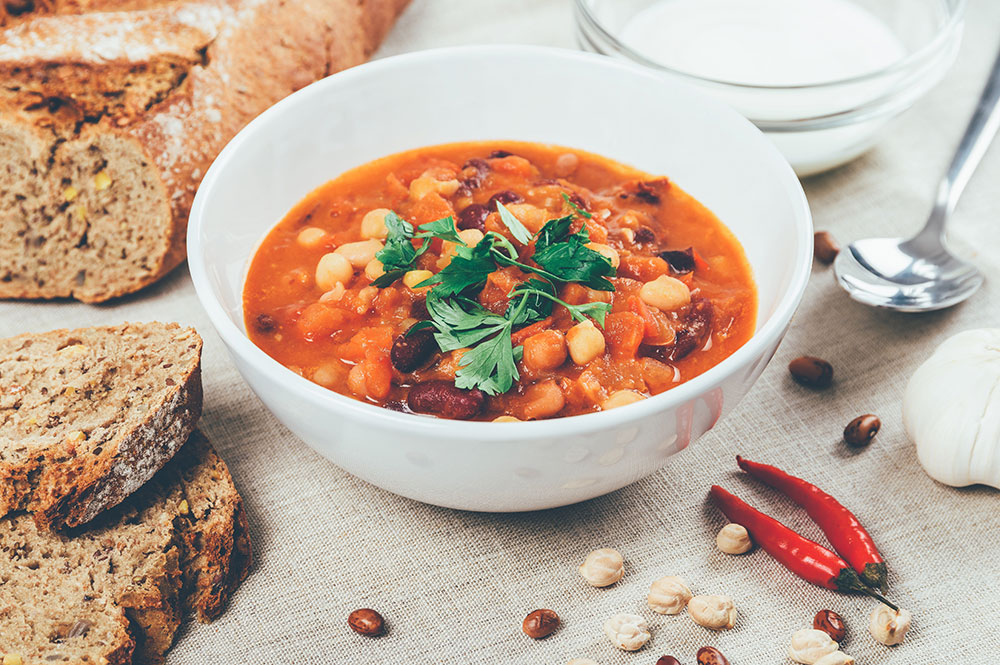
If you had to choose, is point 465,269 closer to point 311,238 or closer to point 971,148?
point 311,238

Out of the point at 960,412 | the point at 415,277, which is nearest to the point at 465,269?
the point at 415,277

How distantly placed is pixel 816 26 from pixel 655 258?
2.48 metres

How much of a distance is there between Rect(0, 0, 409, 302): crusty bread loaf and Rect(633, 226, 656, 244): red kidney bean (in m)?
2.08

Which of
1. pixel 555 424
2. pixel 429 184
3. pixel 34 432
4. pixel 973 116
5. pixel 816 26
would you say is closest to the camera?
pixel 555 424

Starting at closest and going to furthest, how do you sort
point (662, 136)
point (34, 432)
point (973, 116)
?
point (34, 432), point (662, 136), point (973, 116)

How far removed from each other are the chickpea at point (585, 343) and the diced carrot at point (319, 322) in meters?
0.83

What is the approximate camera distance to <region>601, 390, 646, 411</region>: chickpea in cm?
319

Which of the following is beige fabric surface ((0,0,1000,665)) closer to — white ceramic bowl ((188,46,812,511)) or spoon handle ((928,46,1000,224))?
white ceramic bowl ((188,46,812,511))

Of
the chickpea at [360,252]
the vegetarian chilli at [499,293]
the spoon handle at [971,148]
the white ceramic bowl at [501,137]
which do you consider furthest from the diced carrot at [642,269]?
the spoon handle at [971,148]

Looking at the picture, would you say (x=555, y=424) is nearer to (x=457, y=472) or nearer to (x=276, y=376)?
(x=457, y=472)

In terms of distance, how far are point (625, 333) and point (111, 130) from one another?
2.56 m

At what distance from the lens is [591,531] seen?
3643 millimetres

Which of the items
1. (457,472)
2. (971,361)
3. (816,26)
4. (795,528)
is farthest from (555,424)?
(816,26)

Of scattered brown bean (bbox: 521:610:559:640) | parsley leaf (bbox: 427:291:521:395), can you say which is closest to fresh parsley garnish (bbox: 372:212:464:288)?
parsley leaf (bbox: 427:291:521:395)
